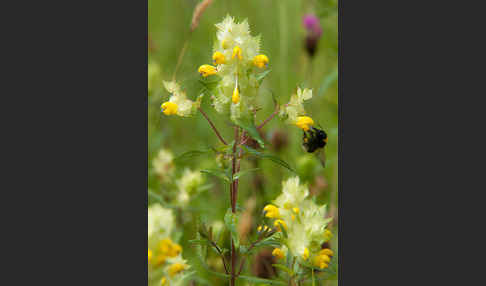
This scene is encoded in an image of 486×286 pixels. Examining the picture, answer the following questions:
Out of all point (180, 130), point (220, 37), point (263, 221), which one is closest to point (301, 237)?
point (263, 221)

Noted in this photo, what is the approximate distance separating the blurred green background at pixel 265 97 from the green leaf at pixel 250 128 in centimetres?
46

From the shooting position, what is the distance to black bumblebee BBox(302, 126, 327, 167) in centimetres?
130

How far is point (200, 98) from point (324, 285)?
30.6 inches

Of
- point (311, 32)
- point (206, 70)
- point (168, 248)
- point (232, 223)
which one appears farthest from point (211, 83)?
point (311, 32)

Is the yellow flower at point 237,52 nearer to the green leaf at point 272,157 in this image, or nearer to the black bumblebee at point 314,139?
the green leaf at point 272,157

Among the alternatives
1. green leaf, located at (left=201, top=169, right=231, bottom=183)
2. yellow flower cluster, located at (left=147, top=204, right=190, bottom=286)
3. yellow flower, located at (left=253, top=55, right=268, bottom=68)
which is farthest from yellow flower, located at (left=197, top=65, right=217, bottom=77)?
yellow flower cluster, located at (left=147, top=204, right=190, bottom=286)

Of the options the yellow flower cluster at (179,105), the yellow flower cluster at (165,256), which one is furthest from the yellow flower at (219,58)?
the yellow flower cluster at (165,256)

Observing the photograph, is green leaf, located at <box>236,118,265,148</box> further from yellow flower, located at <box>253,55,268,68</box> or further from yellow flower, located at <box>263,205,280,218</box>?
yellow flower, located at <box>263,205,280,218</box>

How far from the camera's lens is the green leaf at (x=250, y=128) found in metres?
0.99

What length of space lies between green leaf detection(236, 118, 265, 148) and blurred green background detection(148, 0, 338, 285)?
1.52 feet

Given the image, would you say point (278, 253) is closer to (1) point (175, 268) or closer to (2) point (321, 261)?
(2) point (321, 261)

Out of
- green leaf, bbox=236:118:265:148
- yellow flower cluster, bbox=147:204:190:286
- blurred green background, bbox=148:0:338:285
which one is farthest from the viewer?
blurred green background, bbox=148:0:338:285

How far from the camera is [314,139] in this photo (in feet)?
4.29

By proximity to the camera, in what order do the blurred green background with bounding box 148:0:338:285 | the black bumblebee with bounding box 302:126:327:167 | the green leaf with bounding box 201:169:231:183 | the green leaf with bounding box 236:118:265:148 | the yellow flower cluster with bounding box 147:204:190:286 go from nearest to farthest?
the green leaf with bounding box 236:118:265:148 < the green leaf with bounding box 201:169:231:183 < the yellow flower cluster with bounding box 147:204:190:286 < the black bumblebee with bounding box 302:126:327:167 < the blurred green background with bounding box 148:0:338:285
